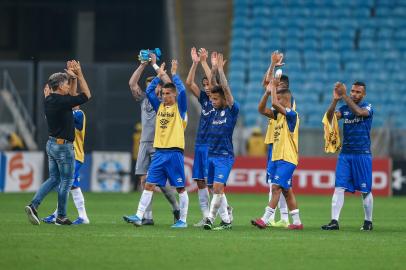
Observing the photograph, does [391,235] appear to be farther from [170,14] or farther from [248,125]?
[170,14]

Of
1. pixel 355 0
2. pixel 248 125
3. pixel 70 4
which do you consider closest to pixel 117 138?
pixel 248 125

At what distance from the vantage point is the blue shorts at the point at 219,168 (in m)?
15.7

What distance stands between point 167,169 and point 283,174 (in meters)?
1.69

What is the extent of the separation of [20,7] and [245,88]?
39.9 ft

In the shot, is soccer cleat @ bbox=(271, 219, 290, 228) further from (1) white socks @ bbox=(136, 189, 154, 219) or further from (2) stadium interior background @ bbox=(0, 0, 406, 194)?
(2) stadium interior background @ bbox=(0, 0, 406, 194)

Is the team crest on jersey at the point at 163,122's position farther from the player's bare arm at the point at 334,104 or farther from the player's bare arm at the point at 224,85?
the player's bare arm at the point at 334,104

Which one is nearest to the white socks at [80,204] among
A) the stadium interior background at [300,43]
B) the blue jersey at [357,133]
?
the blue jersey at [357,133]

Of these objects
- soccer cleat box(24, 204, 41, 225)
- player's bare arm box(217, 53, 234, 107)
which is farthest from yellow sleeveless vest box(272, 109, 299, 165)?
soccer cleat box(24, 204, 41, 225)

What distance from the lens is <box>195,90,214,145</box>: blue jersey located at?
16156mm

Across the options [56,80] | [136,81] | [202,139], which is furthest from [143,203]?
[56,80]

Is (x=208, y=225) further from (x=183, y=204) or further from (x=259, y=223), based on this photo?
(x=259, y=223)

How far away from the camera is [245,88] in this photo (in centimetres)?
3472

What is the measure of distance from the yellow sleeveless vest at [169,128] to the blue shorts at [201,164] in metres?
0.50

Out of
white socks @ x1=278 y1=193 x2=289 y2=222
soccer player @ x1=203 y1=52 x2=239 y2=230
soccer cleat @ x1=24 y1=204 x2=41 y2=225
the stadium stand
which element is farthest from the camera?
the stadium stand
